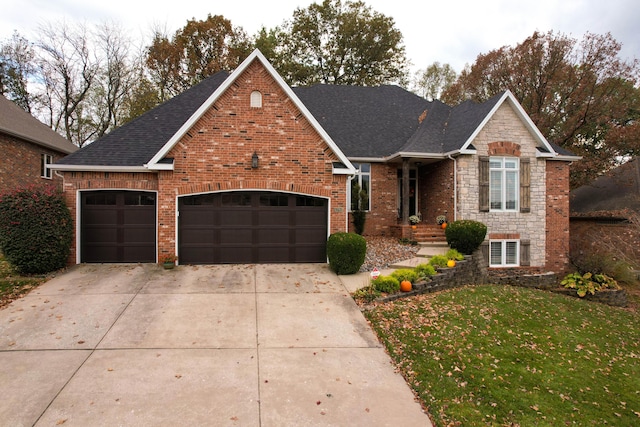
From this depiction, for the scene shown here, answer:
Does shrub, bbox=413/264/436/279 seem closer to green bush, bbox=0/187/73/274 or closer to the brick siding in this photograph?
the brick siding

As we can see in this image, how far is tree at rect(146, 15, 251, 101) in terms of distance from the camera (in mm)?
25641

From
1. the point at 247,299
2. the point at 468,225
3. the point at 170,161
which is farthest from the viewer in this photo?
the point at 468,225

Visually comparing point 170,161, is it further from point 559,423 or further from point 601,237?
point 601,237

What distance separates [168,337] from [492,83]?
24.0 metres

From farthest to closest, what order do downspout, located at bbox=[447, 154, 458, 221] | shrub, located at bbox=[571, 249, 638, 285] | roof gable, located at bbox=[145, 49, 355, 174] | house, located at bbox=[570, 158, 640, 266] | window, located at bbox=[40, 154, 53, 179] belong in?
1. window, located at bbox=[40, 154, 53, 179]
2. house, located at bbox=[570, 158, 640, 266]
3. downspout, located at bbox=[447, 154, 458, 221]
4. shrub, located at bbox=[571, 249, 638, 285]
5. roof gable, located at bbox=[145, 49, 355, 174]

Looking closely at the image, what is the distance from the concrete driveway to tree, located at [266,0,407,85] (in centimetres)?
2292

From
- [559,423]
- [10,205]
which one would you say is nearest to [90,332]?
[10,205]

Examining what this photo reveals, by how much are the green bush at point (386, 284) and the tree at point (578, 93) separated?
16.9 m

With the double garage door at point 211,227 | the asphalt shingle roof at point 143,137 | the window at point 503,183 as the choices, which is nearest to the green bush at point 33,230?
the double garage door at point 211,227

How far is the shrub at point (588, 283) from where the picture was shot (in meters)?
11.8

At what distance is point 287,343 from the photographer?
5.70 meters

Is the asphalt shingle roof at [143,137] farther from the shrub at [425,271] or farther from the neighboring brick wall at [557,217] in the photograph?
the neighboring brick wall at [557,217]

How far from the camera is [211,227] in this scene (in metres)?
10.4

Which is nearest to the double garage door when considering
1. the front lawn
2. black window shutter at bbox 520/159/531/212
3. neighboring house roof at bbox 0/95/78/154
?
the front lawn
